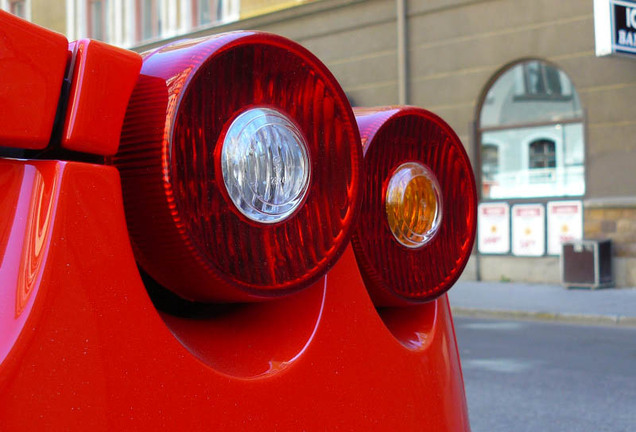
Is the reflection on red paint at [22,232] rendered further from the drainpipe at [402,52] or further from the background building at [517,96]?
the drainpipe at [402,52]

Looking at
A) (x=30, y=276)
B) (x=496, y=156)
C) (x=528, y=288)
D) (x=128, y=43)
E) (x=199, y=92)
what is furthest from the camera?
(x=128, y=43)

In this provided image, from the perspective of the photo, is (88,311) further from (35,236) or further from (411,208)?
(411,208)

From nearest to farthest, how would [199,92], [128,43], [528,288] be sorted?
1. [199,92]
2. [528,288]
3. [128,43]

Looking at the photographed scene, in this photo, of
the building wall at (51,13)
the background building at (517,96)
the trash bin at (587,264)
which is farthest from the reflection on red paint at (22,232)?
the building wall at (51,13)

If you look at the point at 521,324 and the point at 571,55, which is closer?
the point at 521,324

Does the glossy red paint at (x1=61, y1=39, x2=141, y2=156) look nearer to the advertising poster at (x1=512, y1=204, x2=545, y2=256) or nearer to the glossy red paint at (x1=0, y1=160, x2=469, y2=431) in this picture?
the glossy red paint at (x1=0, y1=160, x2=469, y2=431)

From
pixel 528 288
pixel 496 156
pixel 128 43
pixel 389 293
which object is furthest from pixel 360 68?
pixel 389 293

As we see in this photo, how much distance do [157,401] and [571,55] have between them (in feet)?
44.2

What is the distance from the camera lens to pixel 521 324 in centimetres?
957

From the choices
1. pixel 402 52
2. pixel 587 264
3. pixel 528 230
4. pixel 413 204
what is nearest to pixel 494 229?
pixel 528 230

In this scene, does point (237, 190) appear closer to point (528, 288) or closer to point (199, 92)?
point (199, 92)

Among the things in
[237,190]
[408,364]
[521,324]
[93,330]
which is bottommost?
[521,324]

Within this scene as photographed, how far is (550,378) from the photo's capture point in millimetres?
5961

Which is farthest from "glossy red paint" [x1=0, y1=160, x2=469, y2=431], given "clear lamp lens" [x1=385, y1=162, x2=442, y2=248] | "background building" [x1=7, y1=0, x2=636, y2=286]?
"background building" [x1=7, y1=0, x2=636, y2=286]
